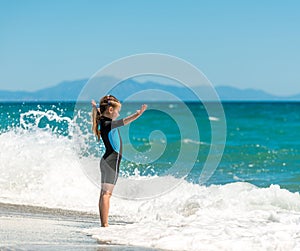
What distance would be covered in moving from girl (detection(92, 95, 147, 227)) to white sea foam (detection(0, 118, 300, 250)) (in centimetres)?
45

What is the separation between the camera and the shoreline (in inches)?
294

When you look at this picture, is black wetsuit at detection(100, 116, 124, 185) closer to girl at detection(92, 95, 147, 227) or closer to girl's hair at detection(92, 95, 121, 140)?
girl at detection(92, 95, 147, 227)

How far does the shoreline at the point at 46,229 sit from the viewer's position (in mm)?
7461

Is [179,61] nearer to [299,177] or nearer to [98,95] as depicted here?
[98,95]

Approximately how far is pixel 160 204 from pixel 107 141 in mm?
3039

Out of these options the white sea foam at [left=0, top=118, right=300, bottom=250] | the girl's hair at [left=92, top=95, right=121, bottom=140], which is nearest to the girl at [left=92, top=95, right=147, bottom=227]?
the girl's hair at [left=92, top=95, right=121, bottom=140]

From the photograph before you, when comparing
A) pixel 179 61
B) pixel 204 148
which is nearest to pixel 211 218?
pixel 179 61

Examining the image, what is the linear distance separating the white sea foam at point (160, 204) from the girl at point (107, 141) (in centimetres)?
45

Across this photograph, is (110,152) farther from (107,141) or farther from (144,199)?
(144,199)

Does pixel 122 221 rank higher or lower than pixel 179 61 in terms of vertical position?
lower

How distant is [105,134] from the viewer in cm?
891

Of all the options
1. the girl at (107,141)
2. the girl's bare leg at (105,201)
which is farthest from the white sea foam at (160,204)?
the girl at (107,141)

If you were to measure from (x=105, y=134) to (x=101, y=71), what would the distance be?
4.63 feet

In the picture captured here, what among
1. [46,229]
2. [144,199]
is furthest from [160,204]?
[46,229]
